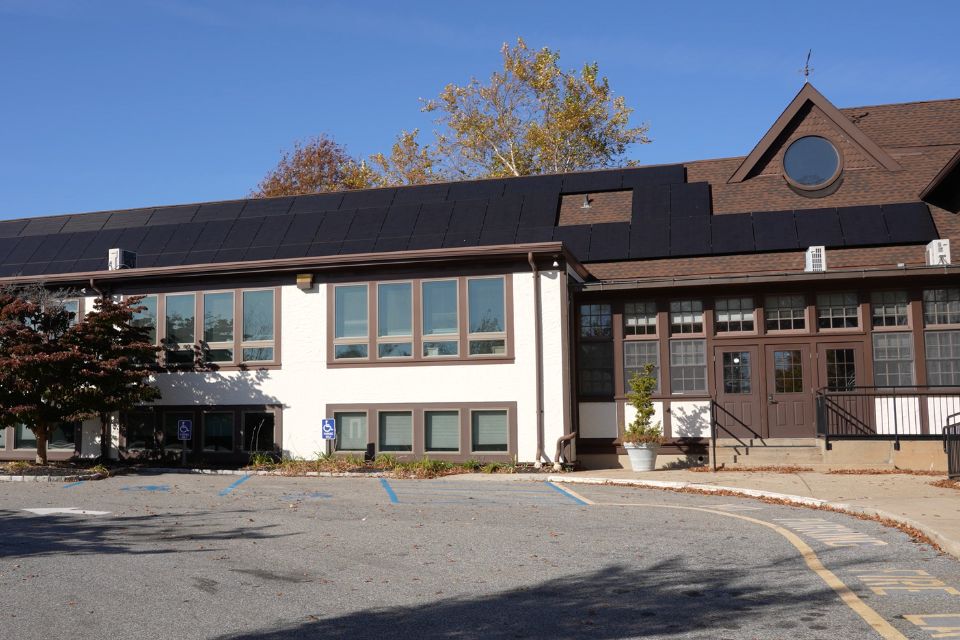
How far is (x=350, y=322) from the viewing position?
2138 centimetres

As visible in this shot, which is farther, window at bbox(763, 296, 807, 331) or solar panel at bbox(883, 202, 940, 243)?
solar panel at bbox(883, 202, 940, 243)

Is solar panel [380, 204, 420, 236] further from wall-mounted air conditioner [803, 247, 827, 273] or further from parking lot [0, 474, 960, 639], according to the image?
parking lot [0, 474, 960, 639]

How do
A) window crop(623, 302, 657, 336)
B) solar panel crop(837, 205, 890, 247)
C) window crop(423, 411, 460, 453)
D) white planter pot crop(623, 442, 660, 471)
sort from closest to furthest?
white planter pot crop(623, 442, 660, 471) < window crop(423, 411, 460, 453) < window crop(623, 302, 657, 336) < solar panel crop(837, 205, 890, 247)

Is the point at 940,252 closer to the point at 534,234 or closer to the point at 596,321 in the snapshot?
the point at 596,321

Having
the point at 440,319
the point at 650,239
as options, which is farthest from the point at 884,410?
the point at 440,319

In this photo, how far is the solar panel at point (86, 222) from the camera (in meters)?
29.4

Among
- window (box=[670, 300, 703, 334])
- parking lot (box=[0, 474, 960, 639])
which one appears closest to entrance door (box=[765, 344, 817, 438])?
window (box=[670, 300, 703, 334])

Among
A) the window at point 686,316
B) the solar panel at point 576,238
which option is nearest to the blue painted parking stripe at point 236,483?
the solar panel at point 576,238

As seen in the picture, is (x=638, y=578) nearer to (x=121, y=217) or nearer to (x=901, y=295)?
(x=901, y=295)

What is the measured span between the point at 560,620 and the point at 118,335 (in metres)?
16.4

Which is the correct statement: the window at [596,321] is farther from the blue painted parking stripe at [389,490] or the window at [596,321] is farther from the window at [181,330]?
the window at [181,330]

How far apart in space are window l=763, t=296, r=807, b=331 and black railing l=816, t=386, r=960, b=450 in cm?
158

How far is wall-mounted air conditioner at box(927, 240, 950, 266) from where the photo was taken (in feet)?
64.1

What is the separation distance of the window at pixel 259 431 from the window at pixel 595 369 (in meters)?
6.94
